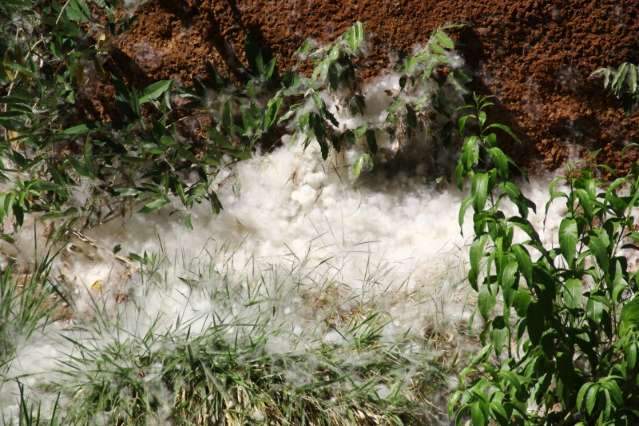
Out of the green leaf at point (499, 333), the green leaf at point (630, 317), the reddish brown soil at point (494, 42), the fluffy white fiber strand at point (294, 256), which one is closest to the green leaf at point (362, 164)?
the fluffy white fiber strand at point (294, 256)

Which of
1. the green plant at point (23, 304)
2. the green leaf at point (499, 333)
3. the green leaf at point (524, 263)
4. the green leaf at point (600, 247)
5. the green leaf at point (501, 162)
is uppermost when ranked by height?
the green leaf at point (501, 162)

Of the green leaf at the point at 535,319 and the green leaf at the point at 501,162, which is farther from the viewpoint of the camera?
the green leaf at the point at 501,162

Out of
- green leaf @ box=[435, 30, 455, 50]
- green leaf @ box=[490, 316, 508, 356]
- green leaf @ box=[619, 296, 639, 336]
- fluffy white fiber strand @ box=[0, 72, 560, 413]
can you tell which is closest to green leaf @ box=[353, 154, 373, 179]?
fluffy white fiber strand @ box=[0, 72, 560, 413]

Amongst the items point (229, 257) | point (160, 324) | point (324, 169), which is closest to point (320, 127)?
point (324, 169)

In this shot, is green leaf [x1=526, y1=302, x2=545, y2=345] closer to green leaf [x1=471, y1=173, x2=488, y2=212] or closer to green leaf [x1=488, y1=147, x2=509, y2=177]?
green leaf [x1=471, y1=173, x2=488, y2=212]

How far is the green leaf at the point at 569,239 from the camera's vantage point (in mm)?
2596

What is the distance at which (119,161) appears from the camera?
11.9 ft

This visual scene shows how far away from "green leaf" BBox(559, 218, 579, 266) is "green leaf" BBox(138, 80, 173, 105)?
1555mm

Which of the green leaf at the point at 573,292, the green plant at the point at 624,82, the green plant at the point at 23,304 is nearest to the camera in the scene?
the green leaf at the point at 573,292

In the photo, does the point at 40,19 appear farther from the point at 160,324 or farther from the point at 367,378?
the point at 367,378

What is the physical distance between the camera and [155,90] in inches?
140

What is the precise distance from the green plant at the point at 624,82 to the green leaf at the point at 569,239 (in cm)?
97

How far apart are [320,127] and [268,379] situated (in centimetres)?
89

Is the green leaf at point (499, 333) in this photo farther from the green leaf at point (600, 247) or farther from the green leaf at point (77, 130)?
the green leaf at point (77, 130)
